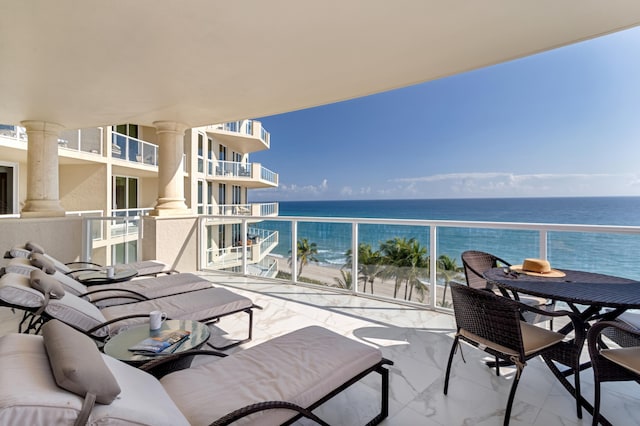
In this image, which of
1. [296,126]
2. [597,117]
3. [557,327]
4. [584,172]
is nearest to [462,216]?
[584,172]

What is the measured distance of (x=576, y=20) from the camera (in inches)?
95.0

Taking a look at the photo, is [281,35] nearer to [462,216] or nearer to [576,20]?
[576,20]

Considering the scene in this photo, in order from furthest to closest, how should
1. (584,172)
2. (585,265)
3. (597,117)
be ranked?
(584,172), (597,117), (585,265)

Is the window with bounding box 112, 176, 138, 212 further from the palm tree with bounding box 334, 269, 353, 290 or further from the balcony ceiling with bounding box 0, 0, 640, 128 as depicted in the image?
the palm tree with bounding box 334, 269, 353, 290

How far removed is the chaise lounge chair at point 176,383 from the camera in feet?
3.22

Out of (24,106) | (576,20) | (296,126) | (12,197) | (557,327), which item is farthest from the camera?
(296,126)

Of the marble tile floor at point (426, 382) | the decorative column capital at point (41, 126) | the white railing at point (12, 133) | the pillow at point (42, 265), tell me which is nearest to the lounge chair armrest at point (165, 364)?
the marble tile floor at point (426, 382)

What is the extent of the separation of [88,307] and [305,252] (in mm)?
3331

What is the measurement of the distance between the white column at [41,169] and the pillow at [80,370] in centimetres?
620

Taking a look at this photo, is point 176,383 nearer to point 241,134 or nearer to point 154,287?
point 154,287

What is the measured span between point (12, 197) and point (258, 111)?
28.3 ft

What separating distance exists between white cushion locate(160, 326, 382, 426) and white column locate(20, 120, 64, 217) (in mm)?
6073

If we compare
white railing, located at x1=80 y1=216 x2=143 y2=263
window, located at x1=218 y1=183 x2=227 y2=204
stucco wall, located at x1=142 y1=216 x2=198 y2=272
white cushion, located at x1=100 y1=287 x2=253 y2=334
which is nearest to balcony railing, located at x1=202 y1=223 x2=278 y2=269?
stucco wall, located at x1=142 y1=216 x2=198 y2=272

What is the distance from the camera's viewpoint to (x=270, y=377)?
5.83 ft
